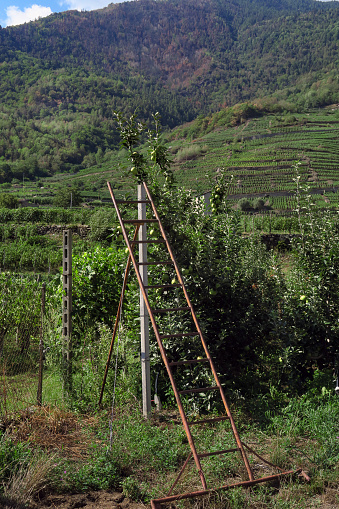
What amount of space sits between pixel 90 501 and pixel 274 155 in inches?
2645

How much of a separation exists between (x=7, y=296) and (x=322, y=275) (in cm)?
558

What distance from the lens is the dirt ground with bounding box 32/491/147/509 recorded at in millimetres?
2617

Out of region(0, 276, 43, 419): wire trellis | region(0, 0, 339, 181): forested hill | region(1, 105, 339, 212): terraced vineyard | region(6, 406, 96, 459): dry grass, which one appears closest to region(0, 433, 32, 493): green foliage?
region(6, 406, 96, 459): dry grass

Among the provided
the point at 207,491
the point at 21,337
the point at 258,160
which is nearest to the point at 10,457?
the point at 207,491

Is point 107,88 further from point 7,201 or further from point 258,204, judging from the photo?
point 258,204

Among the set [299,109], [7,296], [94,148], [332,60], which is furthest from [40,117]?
[7,296]

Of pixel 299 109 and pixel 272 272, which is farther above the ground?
pixel 299 109

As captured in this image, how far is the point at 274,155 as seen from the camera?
6519cm

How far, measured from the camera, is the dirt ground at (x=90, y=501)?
2617mm

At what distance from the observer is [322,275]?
14.7 feet

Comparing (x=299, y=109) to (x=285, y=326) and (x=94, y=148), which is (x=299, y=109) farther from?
(x=285, y=326)

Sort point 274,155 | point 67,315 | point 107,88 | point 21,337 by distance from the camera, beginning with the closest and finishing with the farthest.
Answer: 1. point 67,315
2. point 21,337
3. point 274,155
4. point 107,88

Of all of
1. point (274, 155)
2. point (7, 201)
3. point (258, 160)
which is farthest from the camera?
point (274, 155)

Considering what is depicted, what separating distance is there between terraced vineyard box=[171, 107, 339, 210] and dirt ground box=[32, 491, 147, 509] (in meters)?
39.8
